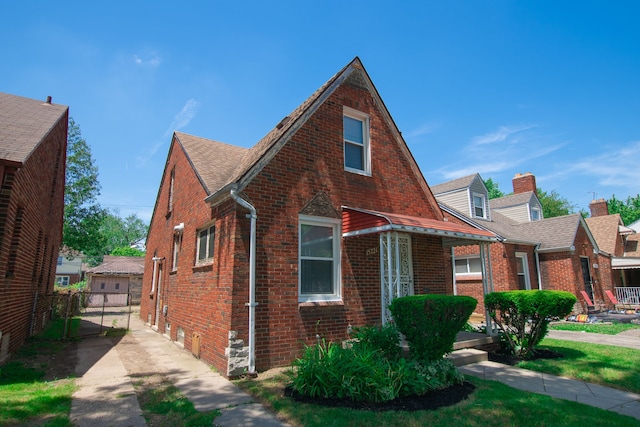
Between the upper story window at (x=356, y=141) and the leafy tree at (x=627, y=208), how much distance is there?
6056 cm

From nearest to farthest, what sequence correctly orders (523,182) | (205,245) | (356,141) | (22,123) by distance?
A: (22,123) < (205,245) < (356,141) < (523,182)

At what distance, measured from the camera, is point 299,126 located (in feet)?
28.0

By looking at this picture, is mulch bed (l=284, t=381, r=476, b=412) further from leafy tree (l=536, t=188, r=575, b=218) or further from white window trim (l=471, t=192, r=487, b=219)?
leafy tree (l=536, t=188, r=575, b=218)

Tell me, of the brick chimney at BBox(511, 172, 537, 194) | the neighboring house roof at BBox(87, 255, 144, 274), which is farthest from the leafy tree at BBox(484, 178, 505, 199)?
the neighboring house roof at BBox(87, 255, 144, 274)

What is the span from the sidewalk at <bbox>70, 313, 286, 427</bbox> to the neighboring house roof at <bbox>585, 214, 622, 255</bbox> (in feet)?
93.3

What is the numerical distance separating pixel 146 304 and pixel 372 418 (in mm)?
14351

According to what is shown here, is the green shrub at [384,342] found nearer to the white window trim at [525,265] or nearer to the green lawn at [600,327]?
the green lawn at [600,327]

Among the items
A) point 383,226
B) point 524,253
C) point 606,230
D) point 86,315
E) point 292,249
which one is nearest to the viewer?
point 383,226

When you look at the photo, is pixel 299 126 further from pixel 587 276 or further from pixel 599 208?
pixel 599 208

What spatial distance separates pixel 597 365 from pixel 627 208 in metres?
63.4

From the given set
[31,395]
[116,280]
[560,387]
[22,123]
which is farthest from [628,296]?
[116,280]

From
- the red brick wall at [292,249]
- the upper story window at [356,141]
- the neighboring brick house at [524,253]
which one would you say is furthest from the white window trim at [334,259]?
the neighboring brick house at [524,253]

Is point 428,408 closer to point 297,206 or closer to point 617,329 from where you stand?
point 297,206

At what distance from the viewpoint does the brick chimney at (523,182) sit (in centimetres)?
2566
